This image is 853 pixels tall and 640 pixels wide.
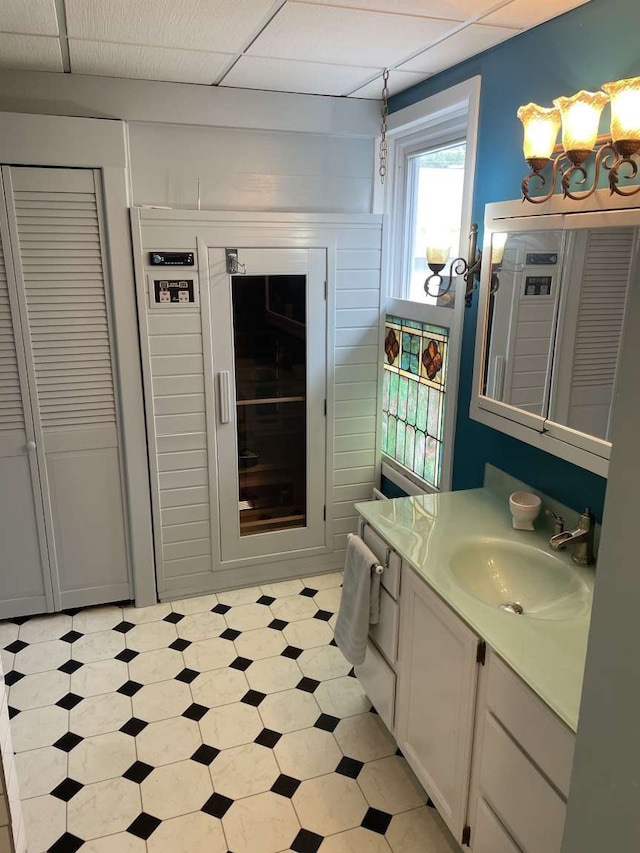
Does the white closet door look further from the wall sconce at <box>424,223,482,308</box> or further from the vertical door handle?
the wall sconce at <box>424,223,482,308</box>

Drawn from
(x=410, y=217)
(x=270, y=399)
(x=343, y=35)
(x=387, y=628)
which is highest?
(x=343, y=35)

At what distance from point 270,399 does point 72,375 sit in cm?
97

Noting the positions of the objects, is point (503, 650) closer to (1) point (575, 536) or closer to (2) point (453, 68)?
(1) point (575, 536)

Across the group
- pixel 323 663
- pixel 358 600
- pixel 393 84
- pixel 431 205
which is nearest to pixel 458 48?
pixel 393 84

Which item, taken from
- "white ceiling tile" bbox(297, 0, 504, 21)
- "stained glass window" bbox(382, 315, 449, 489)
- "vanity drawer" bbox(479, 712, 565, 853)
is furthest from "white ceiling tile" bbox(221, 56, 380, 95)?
"vanity drawer" bbox(479, 712, 565, 853)

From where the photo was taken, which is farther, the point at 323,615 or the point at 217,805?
the point at 323,615

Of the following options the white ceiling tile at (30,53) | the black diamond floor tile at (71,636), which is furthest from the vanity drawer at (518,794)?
the white ceiling tile at (30,53)

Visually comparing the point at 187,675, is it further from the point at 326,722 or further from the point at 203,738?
the point at 326,722

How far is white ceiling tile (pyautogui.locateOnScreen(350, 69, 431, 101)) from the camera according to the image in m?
2.74

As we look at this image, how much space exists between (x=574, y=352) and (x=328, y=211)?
1.80 meters

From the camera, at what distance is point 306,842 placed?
2.06 meters

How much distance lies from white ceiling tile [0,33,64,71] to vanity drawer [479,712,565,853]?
8.61ft

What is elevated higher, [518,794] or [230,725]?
[518,794]

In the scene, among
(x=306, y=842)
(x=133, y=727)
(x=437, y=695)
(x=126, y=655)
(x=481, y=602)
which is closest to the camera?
(x=481, y=602)
